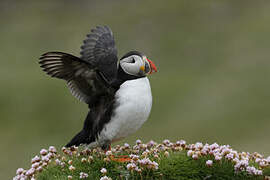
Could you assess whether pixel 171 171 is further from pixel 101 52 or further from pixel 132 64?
pixel 101 52

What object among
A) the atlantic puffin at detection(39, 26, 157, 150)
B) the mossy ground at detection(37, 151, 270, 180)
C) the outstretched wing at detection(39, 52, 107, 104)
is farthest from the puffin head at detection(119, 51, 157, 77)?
the mossy ground at detection(37, 151, 270, 180)

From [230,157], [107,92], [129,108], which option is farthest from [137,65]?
[230,157]

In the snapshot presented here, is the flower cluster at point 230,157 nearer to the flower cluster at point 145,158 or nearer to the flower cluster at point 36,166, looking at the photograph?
the flower cluster at point 145,158

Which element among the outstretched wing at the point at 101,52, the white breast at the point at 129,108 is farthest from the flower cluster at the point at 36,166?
the outstretched wing at the point at 101,52

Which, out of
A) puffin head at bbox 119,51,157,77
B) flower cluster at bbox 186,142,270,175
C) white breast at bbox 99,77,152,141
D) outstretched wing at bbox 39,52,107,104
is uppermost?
puffin head at bbox 119,51,157,77

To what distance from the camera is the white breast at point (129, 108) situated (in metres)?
6.77

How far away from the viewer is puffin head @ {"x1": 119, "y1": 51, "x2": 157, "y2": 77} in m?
7.06

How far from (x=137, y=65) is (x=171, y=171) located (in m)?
1.76

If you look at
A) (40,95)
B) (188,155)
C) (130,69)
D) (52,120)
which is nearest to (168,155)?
(188,155)

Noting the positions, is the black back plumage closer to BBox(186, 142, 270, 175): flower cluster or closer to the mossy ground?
the mossy ground

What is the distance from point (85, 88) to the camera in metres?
7.12

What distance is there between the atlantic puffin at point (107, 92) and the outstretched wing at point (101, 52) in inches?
35.2

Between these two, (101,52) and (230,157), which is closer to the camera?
(230,157)

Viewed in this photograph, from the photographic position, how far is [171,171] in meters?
6.22
